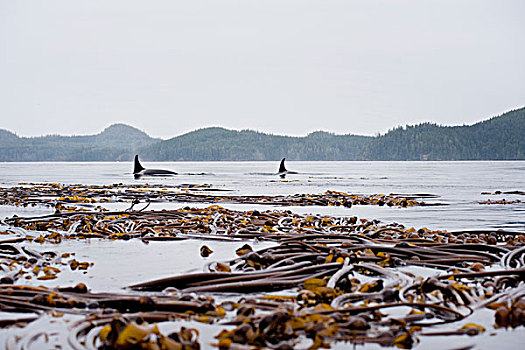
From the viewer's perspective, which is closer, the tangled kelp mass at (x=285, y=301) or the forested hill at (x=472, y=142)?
the tangled kelp mass at (x=285, y=301)

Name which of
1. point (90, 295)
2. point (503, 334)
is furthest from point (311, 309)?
point (90, 295)

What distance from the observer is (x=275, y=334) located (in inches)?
133

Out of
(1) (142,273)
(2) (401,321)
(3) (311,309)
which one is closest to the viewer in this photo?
(2) (401,321)

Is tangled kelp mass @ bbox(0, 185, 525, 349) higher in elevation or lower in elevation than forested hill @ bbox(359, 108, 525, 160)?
lower

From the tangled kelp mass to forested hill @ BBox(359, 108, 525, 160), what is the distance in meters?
187

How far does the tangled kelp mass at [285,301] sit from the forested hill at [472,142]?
186676 millimetres

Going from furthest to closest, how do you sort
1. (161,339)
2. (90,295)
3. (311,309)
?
(90,295)
(311,309)
(161,339)

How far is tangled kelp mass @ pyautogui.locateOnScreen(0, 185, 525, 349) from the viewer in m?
3.35

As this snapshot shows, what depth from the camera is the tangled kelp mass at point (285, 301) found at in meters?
3.35

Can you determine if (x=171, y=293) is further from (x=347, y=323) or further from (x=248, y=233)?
(x=248, y=233)

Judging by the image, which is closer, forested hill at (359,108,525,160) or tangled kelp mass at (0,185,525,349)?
tangled kelp mass at (0,185,525,349)

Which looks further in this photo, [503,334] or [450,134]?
[450,134]

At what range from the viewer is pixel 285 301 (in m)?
4.27

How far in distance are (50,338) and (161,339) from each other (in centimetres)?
78
